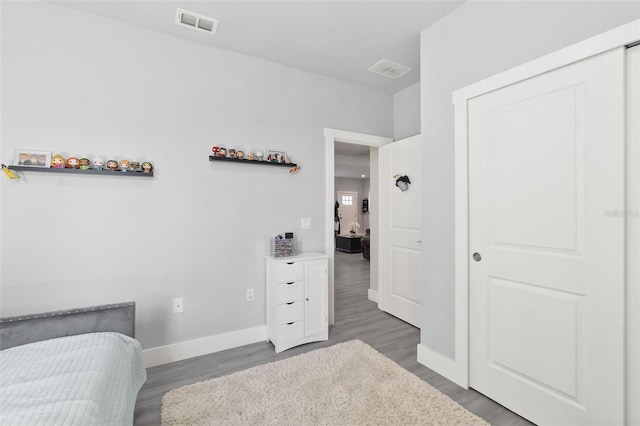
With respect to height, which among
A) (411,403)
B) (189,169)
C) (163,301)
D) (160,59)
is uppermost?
(160,59)

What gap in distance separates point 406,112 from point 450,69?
138 cm

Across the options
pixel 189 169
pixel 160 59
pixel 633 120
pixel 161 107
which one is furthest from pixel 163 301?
pixel 633 120

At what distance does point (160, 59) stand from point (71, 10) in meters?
0.61

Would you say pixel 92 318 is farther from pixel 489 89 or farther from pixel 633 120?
pixel 633 120

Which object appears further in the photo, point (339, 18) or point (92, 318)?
point (339, 18)

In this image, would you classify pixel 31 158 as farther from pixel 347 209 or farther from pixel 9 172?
pixel 347 209

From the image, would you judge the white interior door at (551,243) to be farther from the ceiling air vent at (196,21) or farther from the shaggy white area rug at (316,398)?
Result: the ceiling air vent at (196,21)

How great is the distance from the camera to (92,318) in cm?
190

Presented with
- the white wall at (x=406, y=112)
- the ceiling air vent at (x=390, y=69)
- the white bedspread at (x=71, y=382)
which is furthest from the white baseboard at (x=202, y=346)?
the ceiling air vent at (x=390, y=69)

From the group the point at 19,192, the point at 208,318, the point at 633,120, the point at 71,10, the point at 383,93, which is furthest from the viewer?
the point at 383,93

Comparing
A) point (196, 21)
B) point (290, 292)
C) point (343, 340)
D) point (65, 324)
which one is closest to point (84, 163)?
point (65, 324)

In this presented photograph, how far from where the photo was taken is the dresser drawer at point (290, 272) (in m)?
2.63

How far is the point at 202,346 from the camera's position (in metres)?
2.58

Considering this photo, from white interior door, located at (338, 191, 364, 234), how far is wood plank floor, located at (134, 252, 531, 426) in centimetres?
712
